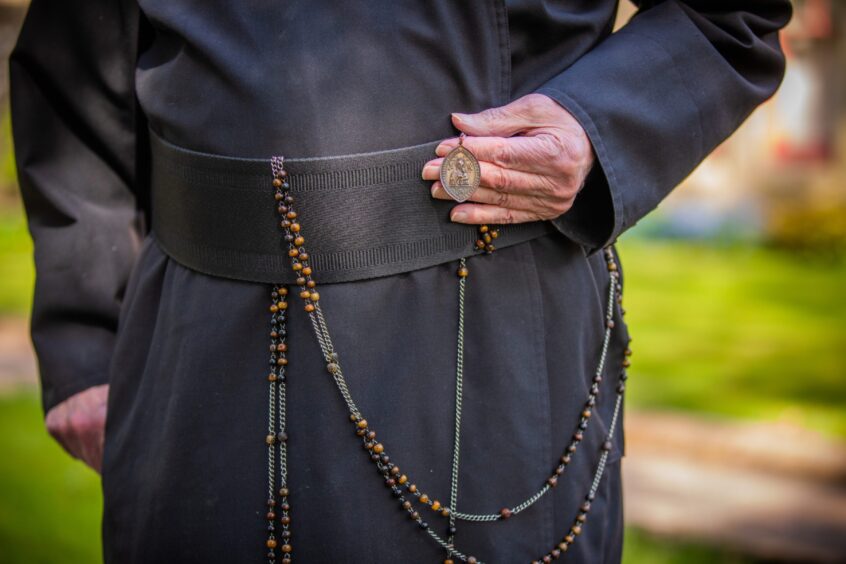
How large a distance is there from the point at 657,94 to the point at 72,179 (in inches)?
46.1

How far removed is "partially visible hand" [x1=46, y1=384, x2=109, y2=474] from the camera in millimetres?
1747

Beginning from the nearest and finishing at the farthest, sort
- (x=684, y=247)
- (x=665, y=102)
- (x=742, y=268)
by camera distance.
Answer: (x=665, y=102), (x=742, y=268), (x=684, y=247)

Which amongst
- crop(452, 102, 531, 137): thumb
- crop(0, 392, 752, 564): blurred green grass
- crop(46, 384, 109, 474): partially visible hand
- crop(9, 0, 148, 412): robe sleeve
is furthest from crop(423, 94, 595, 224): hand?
crop(0, 392, 752, 564): blurred green grass

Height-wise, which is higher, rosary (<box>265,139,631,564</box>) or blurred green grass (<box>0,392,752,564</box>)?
rosary (<box>265,139,631,564</box>)

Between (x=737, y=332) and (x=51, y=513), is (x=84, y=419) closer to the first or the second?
(x=51, y=513)

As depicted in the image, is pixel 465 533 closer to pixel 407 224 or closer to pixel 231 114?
pixel 407 224

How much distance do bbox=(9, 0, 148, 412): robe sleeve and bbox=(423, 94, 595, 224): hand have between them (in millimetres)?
748

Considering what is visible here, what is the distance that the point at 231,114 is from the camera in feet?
4.48

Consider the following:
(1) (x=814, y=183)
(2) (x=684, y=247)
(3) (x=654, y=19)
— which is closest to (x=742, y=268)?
(2) (x=684, y=247)

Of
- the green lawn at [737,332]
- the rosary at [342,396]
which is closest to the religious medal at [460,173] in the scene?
the rosary at [342,396]

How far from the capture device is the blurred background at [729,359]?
3.74 metres

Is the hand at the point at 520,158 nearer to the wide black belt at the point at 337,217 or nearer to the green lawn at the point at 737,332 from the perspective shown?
the wide black belt at the point at 337,217

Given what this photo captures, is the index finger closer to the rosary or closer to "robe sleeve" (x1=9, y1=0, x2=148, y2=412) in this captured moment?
the rosary

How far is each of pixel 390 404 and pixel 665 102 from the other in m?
0.70
